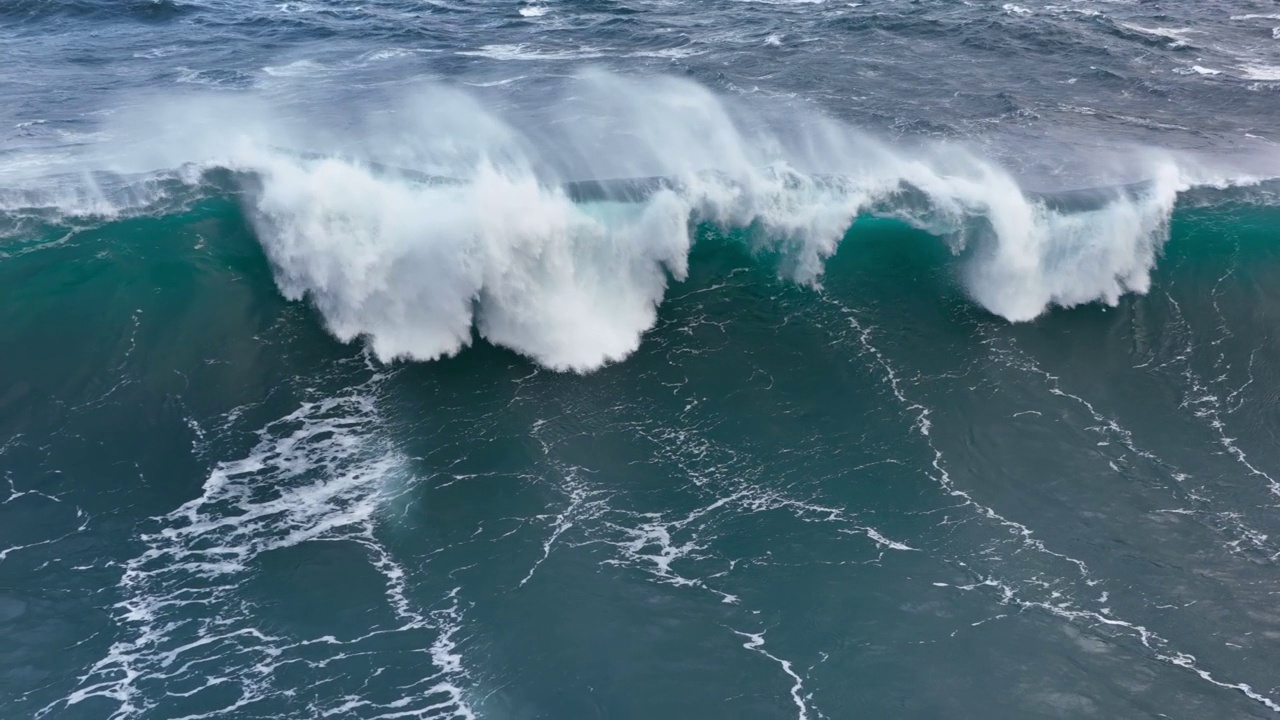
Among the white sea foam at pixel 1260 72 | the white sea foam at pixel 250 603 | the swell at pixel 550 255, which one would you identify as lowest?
the white sea foam at pixel 250 603

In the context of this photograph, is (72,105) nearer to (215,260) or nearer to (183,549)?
(215,260)

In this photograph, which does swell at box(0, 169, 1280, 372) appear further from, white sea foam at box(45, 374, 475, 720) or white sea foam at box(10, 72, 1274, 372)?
white sea foam at box(45, 374, 475, 720)

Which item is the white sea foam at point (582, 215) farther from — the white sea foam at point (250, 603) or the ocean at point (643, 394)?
the white sea foam at point (250, 603)

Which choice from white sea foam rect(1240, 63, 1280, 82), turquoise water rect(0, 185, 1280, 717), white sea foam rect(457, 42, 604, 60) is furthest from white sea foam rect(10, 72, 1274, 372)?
white sea foam rect(1240, 63, 1280, 82)

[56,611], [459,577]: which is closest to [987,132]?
[459,577]

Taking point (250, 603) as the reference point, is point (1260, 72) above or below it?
above

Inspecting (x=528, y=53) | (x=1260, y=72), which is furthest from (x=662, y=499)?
(x=1260, y=72)

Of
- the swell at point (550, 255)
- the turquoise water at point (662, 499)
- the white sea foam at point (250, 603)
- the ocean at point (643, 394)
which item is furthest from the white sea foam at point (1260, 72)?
the white sea foam at point (250, 603)

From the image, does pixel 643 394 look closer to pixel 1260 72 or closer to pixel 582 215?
pixel 582 215
